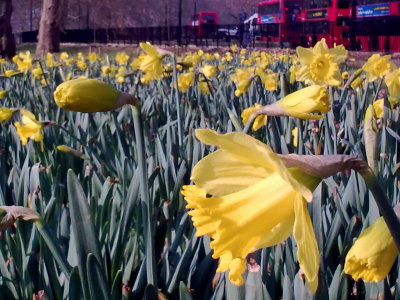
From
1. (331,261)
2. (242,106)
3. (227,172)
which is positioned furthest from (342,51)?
(227,172)

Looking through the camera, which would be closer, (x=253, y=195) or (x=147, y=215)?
(x=253, y=195)

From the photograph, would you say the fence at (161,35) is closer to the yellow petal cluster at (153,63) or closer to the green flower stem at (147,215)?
the yellow petal cluster at (153,63)

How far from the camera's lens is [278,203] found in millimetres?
556

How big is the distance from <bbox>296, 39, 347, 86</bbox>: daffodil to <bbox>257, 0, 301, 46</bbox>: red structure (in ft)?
52.8

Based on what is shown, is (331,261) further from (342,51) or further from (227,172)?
(342,51)

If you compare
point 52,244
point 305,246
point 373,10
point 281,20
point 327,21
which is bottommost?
point 52,244

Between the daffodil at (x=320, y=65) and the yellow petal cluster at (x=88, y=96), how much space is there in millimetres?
1542

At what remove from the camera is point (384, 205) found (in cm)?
53

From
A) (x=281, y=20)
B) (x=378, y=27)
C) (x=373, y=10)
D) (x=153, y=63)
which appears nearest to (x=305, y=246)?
(x=153, y=63)

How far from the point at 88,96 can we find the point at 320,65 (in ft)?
5.36

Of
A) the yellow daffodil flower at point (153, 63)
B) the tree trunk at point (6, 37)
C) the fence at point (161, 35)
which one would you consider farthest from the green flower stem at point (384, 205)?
the fence at point (161, 35)

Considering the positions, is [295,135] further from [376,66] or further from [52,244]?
[52,244]

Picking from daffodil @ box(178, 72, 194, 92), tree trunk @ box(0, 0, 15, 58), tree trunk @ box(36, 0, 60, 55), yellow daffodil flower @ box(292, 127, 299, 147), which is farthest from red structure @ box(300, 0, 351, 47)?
yellow daffodil flower @ box(292, 127, 299, 147)

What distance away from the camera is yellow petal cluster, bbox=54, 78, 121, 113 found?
95 centimetres
